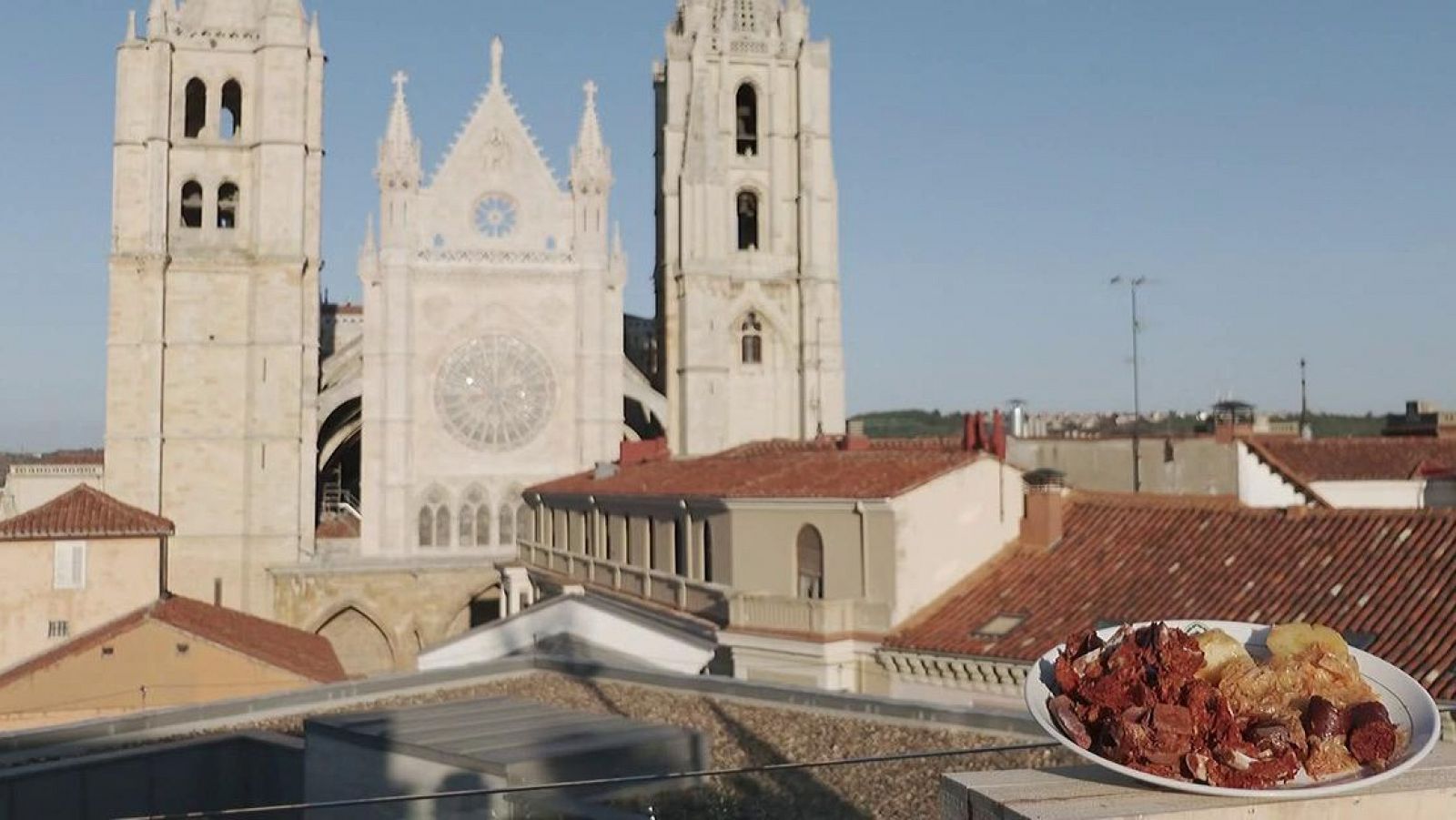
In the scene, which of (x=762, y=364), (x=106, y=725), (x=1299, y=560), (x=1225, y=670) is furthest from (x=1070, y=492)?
(x=762, y=364)

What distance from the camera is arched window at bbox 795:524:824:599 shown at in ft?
69.3

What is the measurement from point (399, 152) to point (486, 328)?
5.22 meters

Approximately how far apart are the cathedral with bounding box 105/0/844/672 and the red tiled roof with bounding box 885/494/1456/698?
71.6 ft

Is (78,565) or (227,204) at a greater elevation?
(227,204)

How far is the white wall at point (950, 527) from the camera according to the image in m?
20.2

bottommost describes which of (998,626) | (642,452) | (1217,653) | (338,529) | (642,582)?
(998,626)

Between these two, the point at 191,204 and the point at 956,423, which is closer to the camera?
the point at 191,204

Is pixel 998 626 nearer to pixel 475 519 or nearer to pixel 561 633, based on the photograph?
pixel 561 633

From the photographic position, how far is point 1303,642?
390cm

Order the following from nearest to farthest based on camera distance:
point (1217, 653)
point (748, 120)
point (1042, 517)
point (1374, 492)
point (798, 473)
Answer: point (1217, 653) → point (1042, 517) → point (798, 473) → point (1374, 492) → point (748, 120)

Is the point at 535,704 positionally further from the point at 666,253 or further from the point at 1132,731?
the point at 666,253

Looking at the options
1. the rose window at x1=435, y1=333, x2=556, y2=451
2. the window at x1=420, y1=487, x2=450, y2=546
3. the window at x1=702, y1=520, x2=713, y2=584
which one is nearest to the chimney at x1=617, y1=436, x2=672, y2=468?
the rose window at x1=435, y1=333, x2=556, y2=451

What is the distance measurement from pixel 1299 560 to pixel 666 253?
2834cm

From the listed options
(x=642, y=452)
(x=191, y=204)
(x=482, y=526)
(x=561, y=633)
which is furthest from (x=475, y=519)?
(x=561, y=633)
